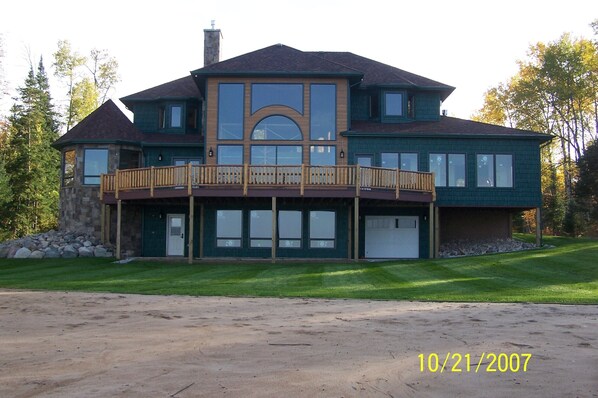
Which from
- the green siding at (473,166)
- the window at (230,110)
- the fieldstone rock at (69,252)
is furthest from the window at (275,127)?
the fieldstone rock at (69,252)

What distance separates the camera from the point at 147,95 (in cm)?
2770

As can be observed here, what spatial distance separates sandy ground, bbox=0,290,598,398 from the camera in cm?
578

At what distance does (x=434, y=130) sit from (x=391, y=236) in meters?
4.90

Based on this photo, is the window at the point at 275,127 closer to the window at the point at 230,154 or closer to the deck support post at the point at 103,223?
the window at the point at 230,154

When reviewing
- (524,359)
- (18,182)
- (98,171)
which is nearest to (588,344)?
(524,359)

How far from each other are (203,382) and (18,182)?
3848 cm

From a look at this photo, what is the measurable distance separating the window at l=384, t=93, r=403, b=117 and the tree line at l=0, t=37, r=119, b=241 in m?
24.0

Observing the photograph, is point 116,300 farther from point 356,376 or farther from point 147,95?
point 147,95

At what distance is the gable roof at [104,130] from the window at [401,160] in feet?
36.1

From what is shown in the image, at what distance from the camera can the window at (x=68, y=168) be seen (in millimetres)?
26125

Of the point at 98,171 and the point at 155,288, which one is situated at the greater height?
the point at 98,171

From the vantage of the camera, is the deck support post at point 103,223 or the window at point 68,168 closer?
the deck support post at point 103,223

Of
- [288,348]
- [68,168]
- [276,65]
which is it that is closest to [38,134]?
[68,168]

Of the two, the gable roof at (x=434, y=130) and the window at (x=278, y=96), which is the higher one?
the window at (x=278, y=96)
